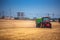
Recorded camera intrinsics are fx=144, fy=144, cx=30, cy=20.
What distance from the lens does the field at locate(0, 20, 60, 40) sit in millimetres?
3129

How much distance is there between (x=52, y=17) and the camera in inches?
128

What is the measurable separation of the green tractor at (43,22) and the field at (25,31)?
0.25ft

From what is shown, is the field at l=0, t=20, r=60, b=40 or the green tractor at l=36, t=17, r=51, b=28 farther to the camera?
the green tractor at l=36, t=17, r=51, b=28

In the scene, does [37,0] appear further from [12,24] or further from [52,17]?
[12,24]

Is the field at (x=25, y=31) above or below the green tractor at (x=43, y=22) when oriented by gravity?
below

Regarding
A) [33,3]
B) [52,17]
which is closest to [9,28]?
[33,3]

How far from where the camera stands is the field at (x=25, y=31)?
313 centimetres

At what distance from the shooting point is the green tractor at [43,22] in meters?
3.25

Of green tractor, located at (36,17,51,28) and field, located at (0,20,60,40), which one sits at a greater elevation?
green tractor, located at (36,17,51,28)

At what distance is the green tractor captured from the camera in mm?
3246

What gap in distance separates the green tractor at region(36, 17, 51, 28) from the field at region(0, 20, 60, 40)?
8cm

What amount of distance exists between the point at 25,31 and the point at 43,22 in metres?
0.46

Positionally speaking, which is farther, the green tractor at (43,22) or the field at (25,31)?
the green tractor at (43,22)

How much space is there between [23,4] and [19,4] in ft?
0.31
